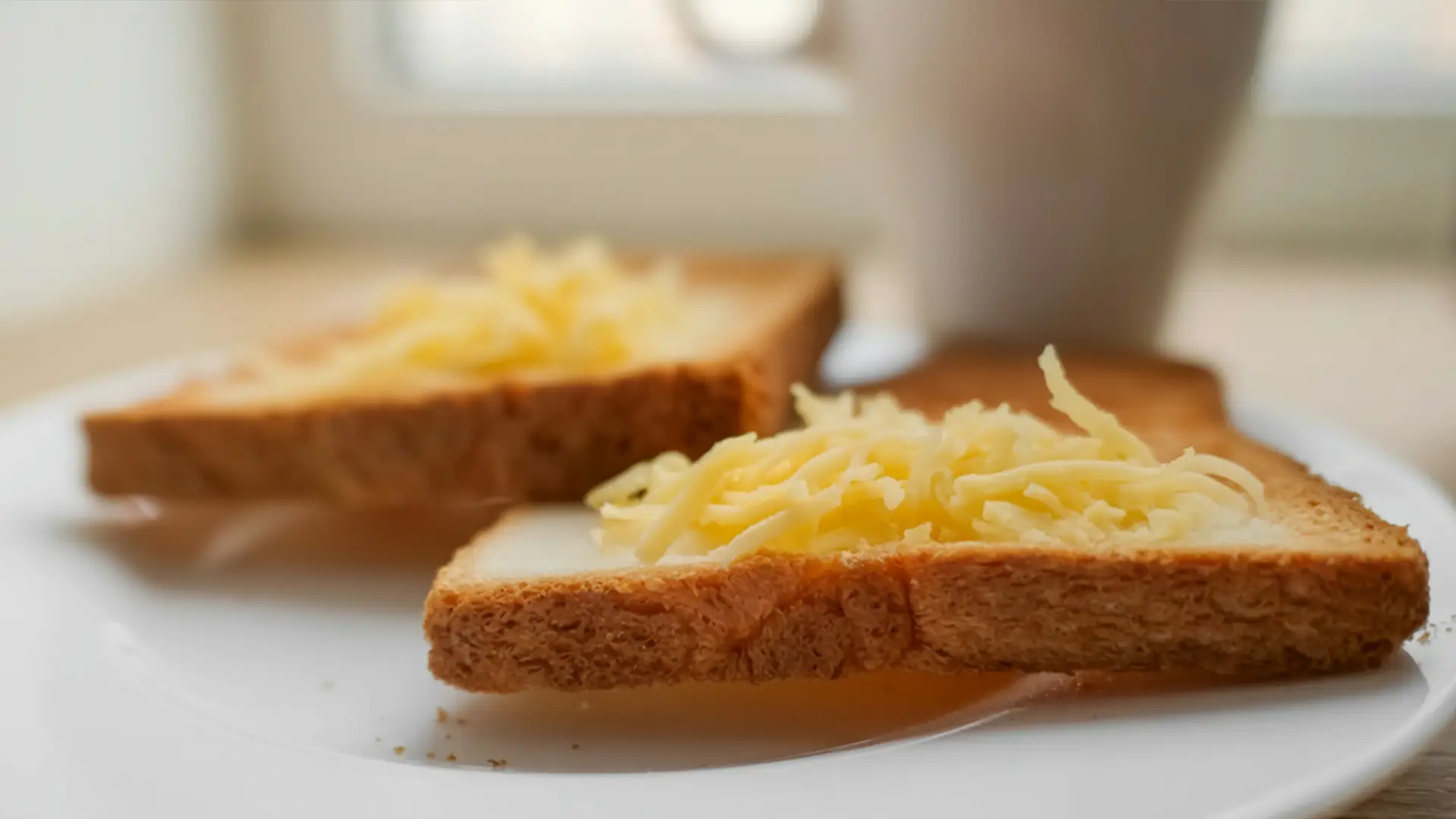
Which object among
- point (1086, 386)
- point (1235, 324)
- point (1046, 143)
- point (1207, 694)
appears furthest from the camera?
point (1235, 324)

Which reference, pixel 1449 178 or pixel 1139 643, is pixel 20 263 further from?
pixel 1449 178

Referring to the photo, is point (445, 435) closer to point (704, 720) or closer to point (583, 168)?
point (704, 720)

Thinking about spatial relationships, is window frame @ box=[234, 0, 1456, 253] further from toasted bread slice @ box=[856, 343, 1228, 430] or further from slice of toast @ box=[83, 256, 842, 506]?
slice of toast @ box=[83, 256, 842, 506]

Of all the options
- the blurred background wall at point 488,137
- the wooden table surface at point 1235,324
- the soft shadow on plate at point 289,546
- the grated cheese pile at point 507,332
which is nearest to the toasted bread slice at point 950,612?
the soft shadow on plate at point 289,546

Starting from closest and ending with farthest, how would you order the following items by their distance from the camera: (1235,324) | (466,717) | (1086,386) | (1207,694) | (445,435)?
(1207,694) < (466,717) < (445,435) < (1086,386) < (1235,324)

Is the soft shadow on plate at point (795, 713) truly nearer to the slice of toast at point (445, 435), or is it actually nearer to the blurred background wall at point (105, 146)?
the slice of toast at point (445, 435)

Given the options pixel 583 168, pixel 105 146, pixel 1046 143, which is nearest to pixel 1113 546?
pixel 1046 143
